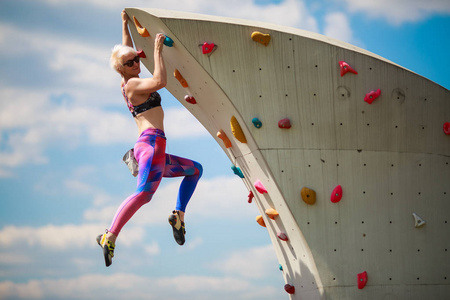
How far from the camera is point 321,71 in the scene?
7984 mm

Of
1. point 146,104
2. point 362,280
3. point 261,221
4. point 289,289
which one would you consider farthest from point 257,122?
point 289,289

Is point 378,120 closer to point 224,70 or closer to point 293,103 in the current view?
point 293,103

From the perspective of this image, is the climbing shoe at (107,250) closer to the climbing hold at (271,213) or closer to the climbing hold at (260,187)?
the climbing hold at (260,187)

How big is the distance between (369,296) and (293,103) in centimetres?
267

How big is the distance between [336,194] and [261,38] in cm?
220

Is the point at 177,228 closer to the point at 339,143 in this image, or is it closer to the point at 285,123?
the point at 285,123

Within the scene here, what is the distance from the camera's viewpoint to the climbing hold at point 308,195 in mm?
8055

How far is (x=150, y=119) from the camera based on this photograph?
7.99m

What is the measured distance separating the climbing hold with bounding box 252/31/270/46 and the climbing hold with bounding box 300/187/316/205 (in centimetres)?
192

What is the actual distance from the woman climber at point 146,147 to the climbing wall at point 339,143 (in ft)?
1.73

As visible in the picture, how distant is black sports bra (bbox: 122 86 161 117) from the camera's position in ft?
26.2

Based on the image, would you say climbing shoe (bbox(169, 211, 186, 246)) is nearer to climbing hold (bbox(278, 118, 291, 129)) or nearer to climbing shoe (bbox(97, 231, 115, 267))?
climbing shoe (bbox(97, 231, 115, 267))

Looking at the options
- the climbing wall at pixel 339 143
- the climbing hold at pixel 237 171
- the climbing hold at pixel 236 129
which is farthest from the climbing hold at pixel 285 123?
the climbing hold at pixel 237 171

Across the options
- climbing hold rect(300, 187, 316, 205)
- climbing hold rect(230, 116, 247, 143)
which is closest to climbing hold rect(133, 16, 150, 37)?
climbing hold rect(230, 116, 247, 143)
